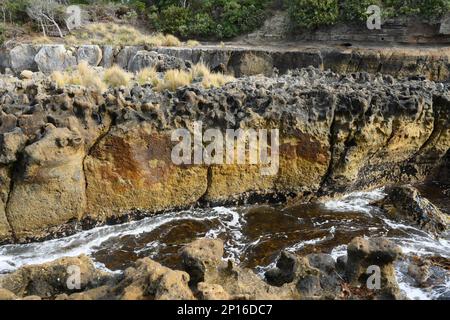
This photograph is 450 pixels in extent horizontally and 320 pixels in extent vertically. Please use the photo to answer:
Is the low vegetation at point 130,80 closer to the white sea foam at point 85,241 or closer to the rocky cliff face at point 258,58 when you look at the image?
the white sea foam at point 85,241

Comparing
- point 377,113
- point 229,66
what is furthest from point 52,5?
point 377,113

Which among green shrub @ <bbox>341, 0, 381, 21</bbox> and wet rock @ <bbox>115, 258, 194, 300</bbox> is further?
green shrub @ <bbox>341, 0, 381, 21</bbox>

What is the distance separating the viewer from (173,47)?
17094mm

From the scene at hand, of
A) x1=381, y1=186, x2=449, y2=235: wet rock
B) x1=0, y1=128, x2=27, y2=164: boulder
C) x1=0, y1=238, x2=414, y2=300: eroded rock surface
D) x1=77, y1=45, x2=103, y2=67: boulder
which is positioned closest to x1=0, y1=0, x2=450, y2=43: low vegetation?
x1=77, y1=45, x2=103, y2=67: boulder

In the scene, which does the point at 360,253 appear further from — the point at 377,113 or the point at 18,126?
the point at 18,126

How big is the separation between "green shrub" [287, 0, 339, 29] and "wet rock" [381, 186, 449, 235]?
10766 mm

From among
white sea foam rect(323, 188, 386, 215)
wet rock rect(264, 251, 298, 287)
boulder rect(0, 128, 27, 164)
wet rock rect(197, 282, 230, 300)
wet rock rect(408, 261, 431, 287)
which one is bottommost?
white sea foam rect(323, 188, 386, 215)

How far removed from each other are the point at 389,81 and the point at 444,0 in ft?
25.7

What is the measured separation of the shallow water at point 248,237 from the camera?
6590 mm

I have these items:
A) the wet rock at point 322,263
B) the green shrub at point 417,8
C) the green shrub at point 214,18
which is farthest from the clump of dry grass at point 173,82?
the green shrub at point 214,18

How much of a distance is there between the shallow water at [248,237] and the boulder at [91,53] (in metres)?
10.6

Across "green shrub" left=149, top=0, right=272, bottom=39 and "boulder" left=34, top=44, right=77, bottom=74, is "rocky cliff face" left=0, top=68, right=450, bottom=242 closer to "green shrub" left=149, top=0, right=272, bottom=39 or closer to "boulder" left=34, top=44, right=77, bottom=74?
"boulder" left=34, top=44, right=77, bottom=74

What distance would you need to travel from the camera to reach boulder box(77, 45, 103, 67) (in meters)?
16.5

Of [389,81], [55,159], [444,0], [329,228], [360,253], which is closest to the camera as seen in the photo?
[360,253]
